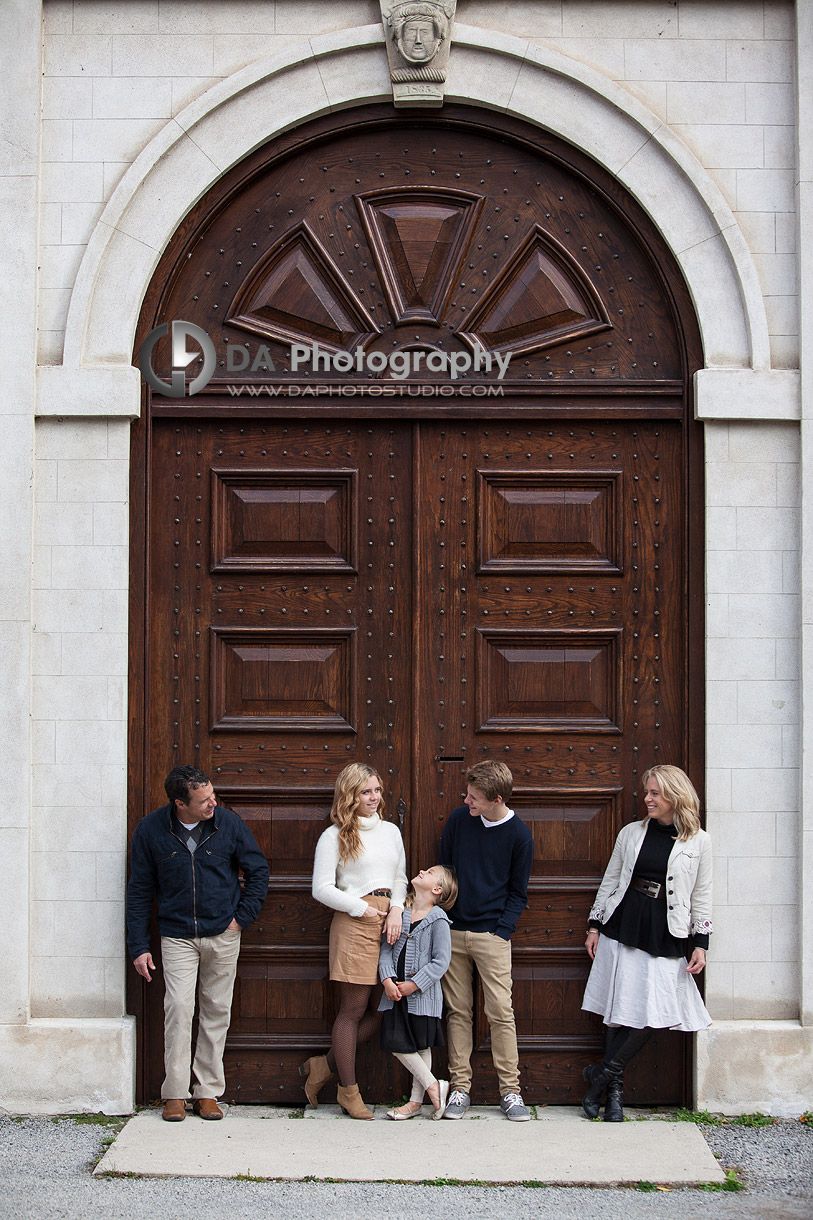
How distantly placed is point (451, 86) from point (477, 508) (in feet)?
7.10

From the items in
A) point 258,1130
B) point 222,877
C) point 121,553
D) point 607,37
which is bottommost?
point 258,1130

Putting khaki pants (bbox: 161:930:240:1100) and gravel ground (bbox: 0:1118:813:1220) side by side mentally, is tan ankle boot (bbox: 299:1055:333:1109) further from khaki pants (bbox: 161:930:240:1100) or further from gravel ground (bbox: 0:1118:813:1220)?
gravel ground (bbox: 0:1118:813:1220)

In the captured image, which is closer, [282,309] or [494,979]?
[494,979]

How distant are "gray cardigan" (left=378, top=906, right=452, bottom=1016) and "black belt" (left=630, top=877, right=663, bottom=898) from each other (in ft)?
3.08

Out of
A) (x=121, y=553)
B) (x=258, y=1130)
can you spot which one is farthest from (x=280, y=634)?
(x=258, y=1130)

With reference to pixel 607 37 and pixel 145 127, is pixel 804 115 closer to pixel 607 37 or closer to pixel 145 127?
pixel 607 37

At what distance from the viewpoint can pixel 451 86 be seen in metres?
5.55

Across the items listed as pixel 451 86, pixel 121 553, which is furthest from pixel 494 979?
pixel 451 86

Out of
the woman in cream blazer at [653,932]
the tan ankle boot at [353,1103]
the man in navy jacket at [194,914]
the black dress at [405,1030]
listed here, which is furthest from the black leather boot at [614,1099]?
the man in navy jacket at [194,914]

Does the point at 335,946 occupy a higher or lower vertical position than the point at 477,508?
lower

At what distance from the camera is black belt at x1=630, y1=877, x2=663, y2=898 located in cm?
522

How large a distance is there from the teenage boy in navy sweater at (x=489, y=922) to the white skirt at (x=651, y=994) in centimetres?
51

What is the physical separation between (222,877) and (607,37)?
15.3ft

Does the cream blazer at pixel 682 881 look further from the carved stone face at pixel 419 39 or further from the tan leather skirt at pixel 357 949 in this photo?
the carved stone face at pixel 419 39
